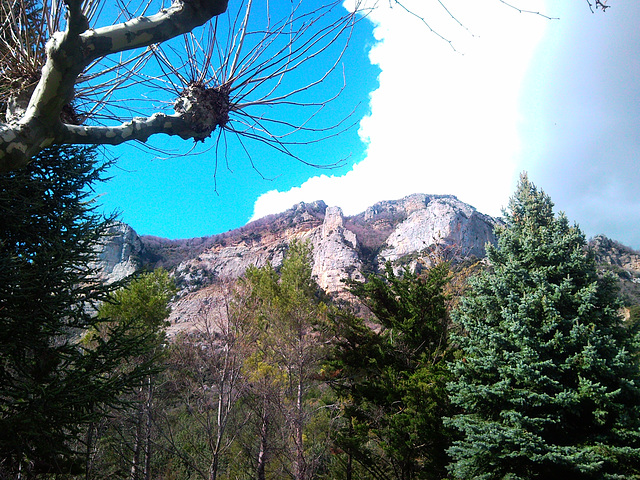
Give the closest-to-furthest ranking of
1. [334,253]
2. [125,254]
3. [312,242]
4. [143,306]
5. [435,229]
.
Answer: [143,306], [312,242], [435,229], [334,253], [125,254]

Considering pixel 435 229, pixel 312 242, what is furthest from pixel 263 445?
pixel 435 229

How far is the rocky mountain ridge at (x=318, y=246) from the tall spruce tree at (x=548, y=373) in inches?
1526

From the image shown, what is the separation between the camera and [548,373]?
18.0 feet

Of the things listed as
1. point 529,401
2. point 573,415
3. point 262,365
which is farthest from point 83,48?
point 262,365

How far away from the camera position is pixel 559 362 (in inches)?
221

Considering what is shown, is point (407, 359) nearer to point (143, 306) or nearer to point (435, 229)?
point (143, 306)

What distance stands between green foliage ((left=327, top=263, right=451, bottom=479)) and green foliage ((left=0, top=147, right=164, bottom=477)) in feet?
16.2

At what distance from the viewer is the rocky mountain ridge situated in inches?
2109

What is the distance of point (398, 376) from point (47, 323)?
6.65 m

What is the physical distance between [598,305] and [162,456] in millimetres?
14736

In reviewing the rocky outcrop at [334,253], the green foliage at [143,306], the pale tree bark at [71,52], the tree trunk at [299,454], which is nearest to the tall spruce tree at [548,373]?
the tree trunk at [299,454]

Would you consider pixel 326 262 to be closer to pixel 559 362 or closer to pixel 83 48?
pixel 559 362

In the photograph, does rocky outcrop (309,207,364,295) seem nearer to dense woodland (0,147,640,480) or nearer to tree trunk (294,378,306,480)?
tree trunk (294,378,306,480)

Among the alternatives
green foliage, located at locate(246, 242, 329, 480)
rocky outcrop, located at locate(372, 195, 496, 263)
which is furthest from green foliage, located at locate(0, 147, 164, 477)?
rocky outcrop, located at locate(372, 195, 496, 263)
